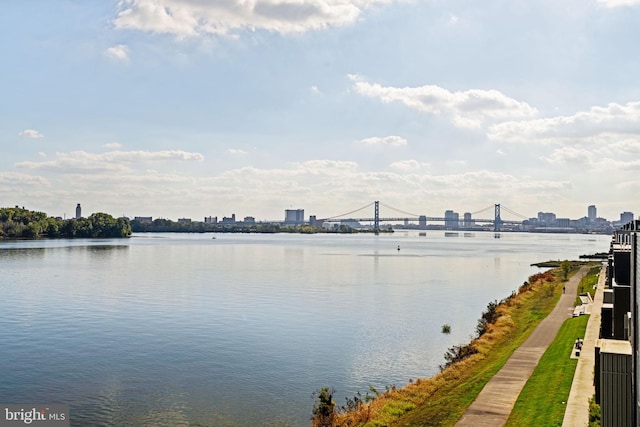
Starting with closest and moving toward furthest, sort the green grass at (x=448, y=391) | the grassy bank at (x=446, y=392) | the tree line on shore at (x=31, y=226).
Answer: the green grass at (x=448, y=391)
the grassy bank at (x=446, y=392)
the tree line on shore at (x=31, y=226)

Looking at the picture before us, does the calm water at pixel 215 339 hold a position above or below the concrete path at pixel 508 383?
below

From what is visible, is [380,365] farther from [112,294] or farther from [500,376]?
[112,294]

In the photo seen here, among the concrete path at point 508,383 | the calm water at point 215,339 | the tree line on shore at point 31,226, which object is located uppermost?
the tree line on shore at point 31,226

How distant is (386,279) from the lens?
3140 inches

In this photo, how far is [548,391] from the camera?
22516 millimetres

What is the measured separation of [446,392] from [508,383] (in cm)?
260

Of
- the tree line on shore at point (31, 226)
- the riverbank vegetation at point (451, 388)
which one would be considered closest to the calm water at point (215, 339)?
the riverbank vegetation at point (451, 388)

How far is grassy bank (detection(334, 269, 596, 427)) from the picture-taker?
22391 mm

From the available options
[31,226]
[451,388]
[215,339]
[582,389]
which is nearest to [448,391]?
[451,388]

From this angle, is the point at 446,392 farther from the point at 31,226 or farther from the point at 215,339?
the point at 31,226

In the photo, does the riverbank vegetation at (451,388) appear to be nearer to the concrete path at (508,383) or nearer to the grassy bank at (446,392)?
the grassy bank at (446,392)

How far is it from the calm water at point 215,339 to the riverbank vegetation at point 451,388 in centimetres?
183

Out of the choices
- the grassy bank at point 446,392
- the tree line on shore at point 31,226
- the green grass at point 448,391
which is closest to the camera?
the green grass at point 448,391

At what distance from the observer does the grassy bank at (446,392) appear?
22.4m
